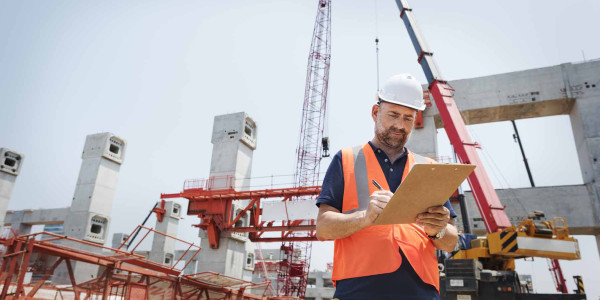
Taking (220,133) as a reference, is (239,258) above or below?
below

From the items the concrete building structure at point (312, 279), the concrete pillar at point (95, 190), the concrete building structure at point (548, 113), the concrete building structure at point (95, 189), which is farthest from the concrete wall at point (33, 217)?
the concrete building structure at point (548, 113)

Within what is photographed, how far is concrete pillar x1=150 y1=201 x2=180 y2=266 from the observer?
3062 centimetres

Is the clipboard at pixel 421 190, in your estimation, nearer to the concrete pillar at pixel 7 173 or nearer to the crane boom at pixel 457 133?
the crane boom at pixel 457 133

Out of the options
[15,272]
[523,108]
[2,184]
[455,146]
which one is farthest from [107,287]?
[2,184]

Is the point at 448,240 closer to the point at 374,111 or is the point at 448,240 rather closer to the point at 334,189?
the point at 334,189

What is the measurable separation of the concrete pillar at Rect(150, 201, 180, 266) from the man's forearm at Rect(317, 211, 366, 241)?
101 ft

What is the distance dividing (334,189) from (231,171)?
59.9 feet

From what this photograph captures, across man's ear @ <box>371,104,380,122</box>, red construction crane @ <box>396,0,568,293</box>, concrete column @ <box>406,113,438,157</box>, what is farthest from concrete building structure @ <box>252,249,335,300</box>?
man's ear @ <box>371,104,380,122</box>

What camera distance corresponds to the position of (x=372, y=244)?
6.11 feet

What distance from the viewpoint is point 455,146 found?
13203mm

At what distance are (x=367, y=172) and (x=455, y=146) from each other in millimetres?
12166

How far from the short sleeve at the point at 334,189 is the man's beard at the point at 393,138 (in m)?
0.31

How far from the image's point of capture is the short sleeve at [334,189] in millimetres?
2064

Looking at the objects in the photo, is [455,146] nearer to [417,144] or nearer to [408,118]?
[417,144]
